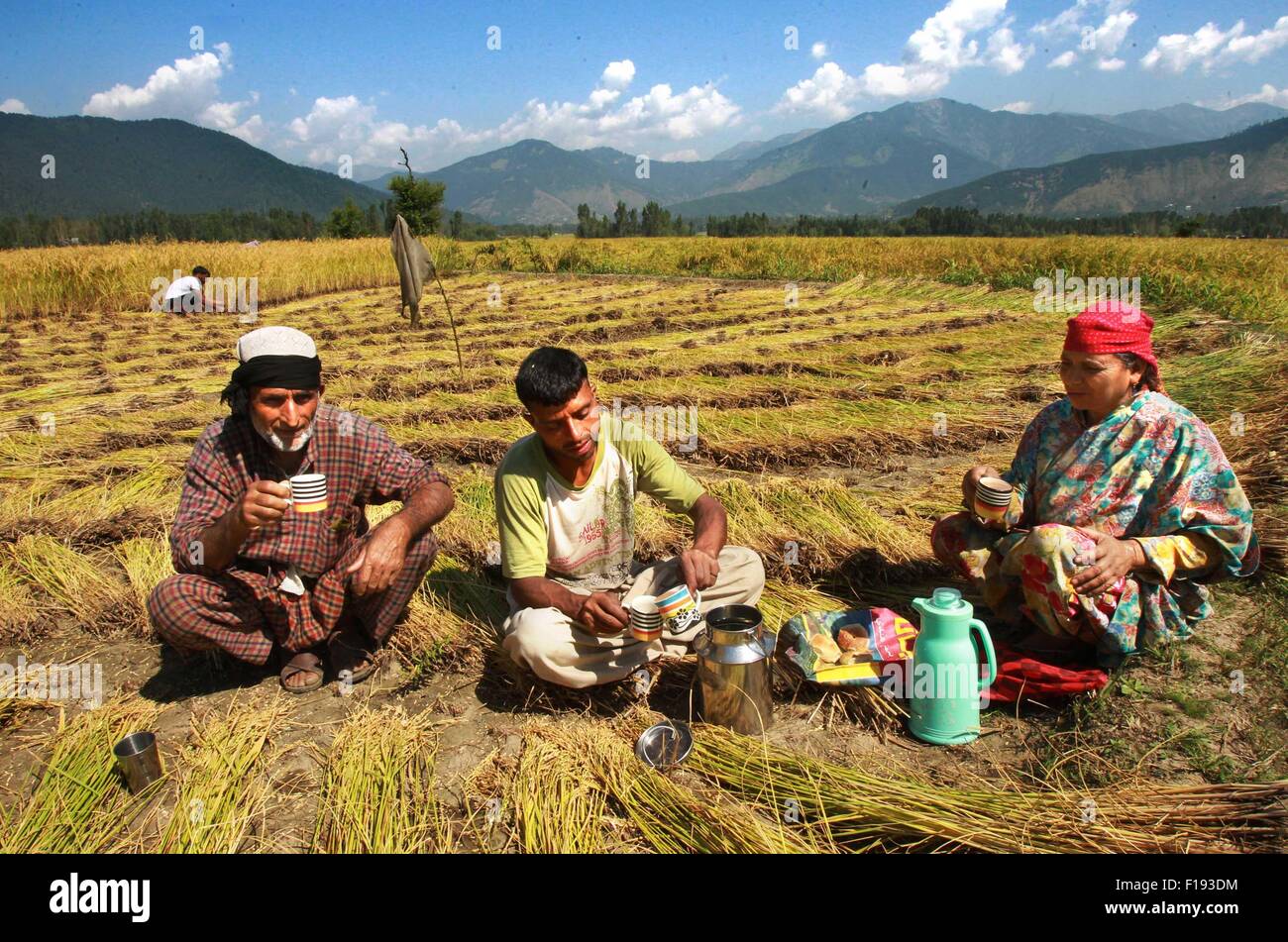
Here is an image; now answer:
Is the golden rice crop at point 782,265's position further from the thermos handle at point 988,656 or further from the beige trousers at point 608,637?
the beige trousers at point 608,637

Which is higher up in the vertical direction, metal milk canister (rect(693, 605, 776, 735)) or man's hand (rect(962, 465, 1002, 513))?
man's hand (rect(962, 465, 1002, 513))

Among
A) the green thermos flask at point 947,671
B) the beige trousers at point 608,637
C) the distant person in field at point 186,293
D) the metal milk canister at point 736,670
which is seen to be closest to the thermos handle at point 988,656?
the green thermos flask at point 947,671

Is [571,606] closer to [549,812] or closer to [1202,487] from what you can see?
[549,812]

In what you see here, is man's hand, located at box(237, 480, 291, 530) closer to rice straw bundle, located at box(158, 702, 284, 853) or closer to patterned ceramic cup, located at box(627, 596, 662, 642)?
rice straw bundle, located at box(158, 702, 284, 853)

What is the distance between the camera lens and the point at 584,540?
7.86 feet

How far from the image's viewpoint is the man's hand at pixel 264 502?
193cm

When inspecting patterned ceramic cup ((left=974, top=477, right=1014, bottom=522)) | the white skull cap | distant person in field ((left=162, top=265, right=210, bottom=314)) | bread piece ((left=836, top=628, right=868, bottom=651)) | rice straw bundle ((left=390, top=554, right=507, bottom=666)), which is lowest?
rice straw bundle ((left=390, top=554, right=507, bottom=666))

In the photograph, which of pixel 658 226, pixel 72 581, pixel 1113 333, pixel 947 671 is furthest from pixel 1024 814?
pixel 658 226

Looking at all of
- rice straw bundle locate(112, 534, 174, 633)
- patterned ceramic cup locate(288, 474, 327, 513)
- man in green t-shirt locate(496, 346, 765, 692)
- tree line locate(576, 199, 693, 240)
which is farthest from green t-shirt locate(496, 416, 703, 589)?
tree line locate(576, 199, 693, 240)

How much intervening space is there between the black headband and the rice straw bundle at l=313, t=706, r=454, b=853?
1008 mm

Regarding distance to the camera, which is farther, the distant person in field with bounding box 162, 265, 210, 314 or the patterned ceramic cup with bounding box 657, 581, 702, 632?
the distant person in field with bounding box 162, 265, 210, 314

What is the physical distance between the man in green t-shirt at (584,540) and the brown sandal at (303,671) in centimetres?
70

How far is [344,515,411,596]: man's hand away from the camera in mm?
2250

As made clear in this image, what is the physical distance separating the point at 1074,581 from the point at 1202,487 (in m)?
0.44
